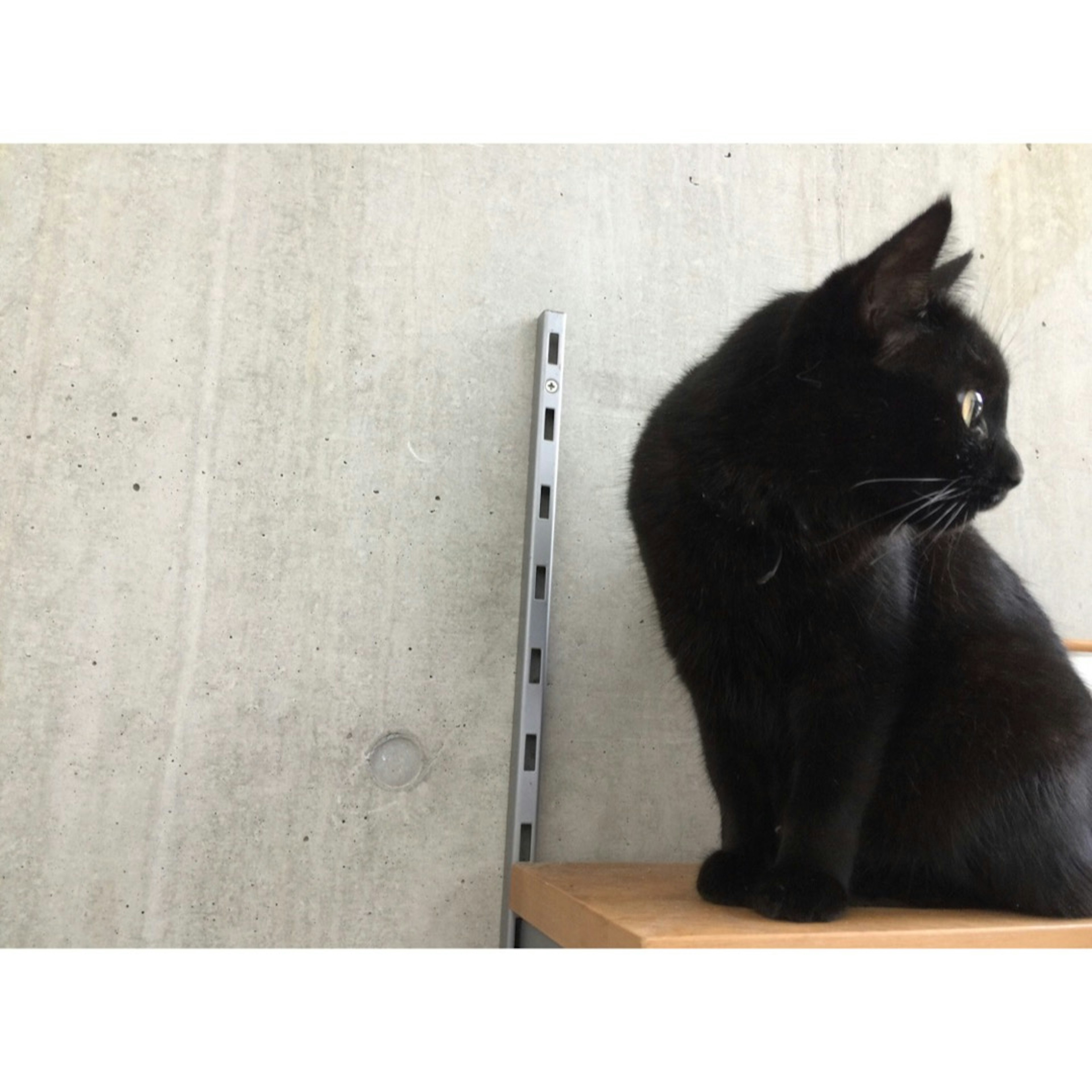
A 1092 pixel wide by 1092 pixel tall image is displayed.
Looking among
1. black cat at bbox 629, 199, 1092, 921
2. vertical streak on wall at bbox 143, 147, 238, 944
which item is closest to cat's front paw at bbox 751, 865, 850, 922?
black cat at bbox 629, 199, 1092, 921

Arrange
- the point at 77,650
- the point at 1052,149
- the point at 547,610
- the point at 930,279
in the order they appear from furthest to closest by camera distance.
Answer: the point at 1052,149 → the point at 547,610 → the point at 77,650 → the point at 930,279

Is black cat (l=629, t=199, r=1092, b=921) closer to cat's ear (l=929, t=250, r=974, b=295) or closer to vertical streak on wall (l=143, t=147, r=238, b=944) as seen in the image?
cat's ear (l=929, t=250, r=974, b=295)

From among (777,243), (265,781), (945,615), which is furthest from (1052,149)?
(265,781)

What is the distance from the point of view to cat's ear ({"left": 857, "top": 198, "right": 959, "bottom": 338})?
722 mm

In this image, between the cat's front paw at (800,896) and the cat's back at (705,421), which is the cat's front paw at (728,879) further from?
the cat's back at (705,421)

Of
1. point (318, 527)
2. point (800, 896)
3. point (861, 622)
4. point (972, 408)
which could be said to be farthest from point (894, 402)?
point (318, 527)

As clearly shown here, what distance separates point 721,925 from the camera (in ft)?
2.13

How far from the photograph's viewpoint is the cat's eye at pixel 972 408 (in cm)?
76

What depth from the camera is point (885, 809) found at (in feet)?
2.71

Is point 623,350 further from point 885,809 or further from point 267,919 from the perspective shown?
point 267,919

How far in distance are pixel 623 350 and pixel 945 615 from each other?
52 cm

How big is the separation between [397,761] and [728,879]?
41 cm

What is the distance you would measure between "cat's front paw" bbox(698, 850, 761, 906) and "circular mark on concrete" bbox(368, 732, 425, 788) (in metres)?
0.36

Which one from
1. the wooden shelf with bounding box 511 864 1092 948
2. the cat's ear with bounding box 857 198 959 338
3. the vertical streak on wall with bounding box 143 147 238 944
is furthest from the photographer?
the vertical streak on wall with bounding box 143 147 238 944
